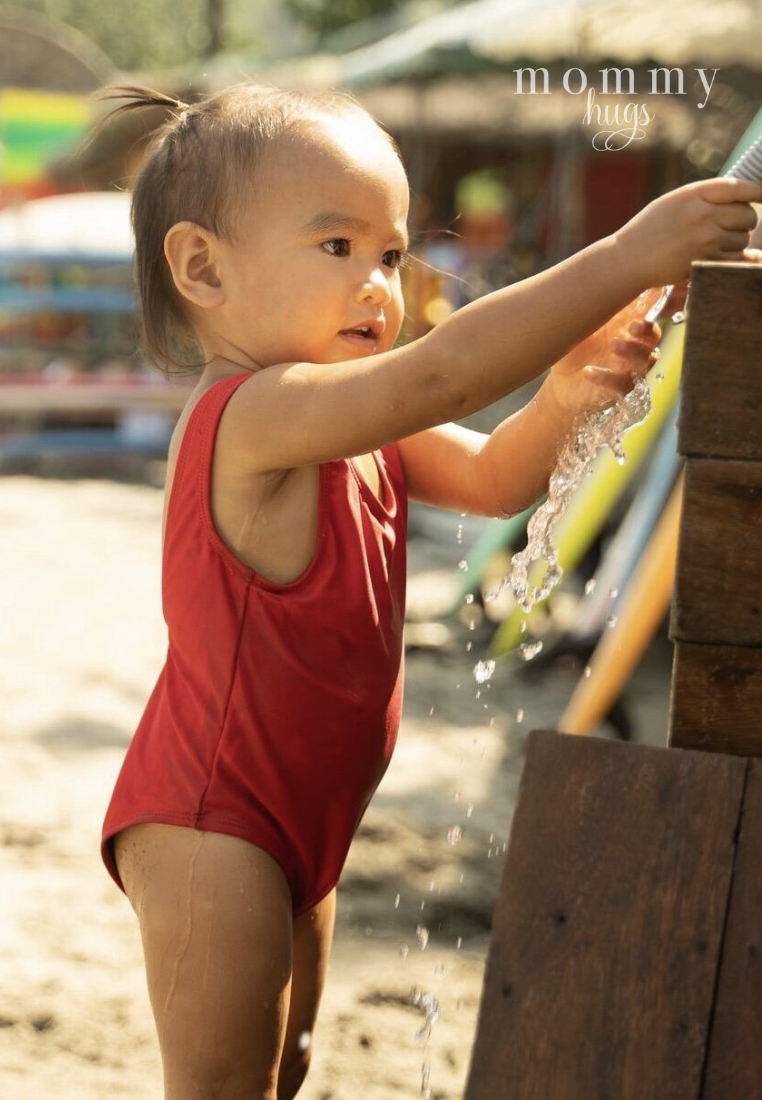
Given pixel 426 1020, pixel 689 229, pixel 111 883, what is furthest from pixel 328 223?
pixel 111 883

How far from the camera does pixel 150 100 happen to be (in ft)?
Answer: 6.48

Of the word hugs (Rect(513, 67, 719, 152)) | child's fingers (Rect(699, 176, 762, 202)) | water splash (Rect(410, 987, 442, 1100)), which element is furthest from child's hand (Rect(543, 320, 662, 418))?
the word hugs (Rect(513, 67, 719, 152))

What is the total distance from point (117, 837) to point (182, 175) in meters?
0.84

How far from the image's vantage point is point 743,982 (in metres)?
1.09

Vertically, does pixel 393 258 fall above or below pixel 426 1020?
above

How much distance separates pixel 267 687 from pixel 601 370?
552mm

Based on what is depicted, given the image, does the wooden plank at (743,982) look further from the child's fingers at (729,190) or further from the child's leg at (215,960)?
the child's leg at (215,960)

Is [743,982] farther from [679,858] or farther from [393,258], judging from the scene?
[393,258]

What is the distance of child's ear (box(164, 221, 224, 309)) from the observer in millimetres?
1741

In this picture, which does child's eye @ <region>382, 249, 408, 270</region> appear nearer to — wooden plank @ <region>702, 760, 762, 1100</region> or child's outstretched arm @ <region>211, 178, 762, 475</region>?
child's outstretched arm @ <region>211, 178, 762, 475</region>

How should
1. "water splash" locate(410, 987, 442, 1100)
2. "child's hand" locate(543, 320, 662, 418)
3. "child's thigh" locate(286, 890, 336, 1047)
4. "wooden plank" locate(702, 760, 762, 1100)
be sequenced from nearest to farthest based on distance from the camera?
1. "wooden plank" locate(702, 760, 762, 1100)
2. "child's hand" locate(543, 320, 662, 418)
3. "child's thigh" locate(286, 890, 336, 1047)
4. "water splash" locate(410, 987, 442, 1100)

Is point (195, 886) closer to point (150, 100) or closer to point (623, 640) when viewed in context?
point (150, 100)

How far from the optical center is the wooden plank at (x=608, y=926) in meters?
1.09

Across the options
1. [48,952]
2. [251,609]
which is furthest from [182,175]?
[48,952]
